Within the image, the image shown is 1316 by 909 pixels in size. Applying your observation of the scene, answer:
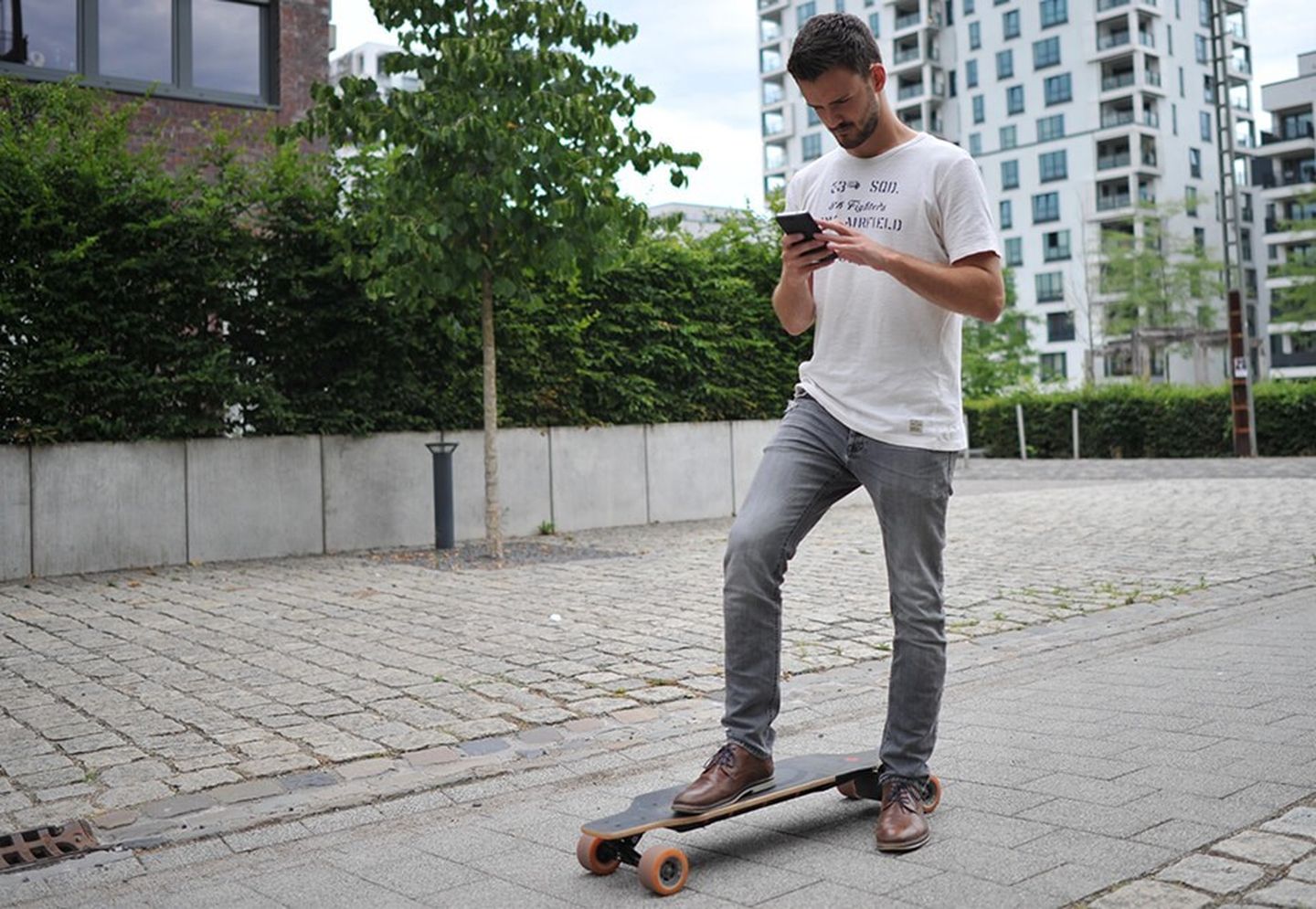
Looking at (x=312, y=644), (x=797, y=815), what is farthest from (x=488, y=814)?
(x=312, y=644)

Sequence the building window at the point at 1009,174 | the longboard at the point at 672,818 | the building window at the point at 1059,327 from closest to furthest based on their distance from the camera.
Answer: the longboard at the point at 672,818
the building window at the point at 1059,327
the building window at the point at 1009,174

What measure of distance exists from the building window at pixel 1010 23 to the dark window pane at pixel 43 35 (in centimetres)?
8105

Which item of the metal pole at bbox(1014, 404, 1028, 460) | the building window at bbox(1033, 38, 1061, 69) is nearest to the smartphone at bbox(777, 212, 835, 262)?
the metal pole at bbox(1014, 404, 1028, 460)

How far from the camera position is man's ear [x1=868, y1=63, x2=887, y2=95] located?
366 centimetres

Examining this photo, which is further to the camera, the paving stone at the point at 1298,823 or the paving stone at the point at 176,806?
the paving stone at the point at 176,806

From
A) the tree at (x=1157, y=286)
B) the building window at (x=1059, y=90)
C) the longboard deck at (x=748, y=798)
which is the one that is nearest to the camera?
the longboard deck at (x=748, y=798)

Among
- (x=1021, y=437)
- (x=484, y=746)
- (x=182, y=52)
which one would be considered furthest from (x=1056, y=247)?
(x=484, y=746)

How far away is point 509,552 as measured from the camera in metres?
12.2

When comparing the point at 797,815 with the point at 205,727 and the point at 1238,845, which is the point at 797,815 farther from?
the point at 205,727

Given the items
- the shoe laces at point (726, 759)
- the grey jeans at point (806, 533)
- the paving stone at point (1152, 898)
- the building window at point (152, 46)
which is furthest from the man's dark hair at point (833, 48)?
the building window at point (152, 46)

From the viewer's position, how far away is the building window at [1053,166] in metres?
86.4

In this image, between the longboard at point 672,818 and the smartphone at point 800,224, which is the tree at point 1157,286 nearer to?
the longboard at point 672,818

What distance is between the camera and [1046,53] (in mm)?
87375

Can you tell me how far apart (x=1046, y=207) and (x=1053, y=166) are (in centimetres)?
267
